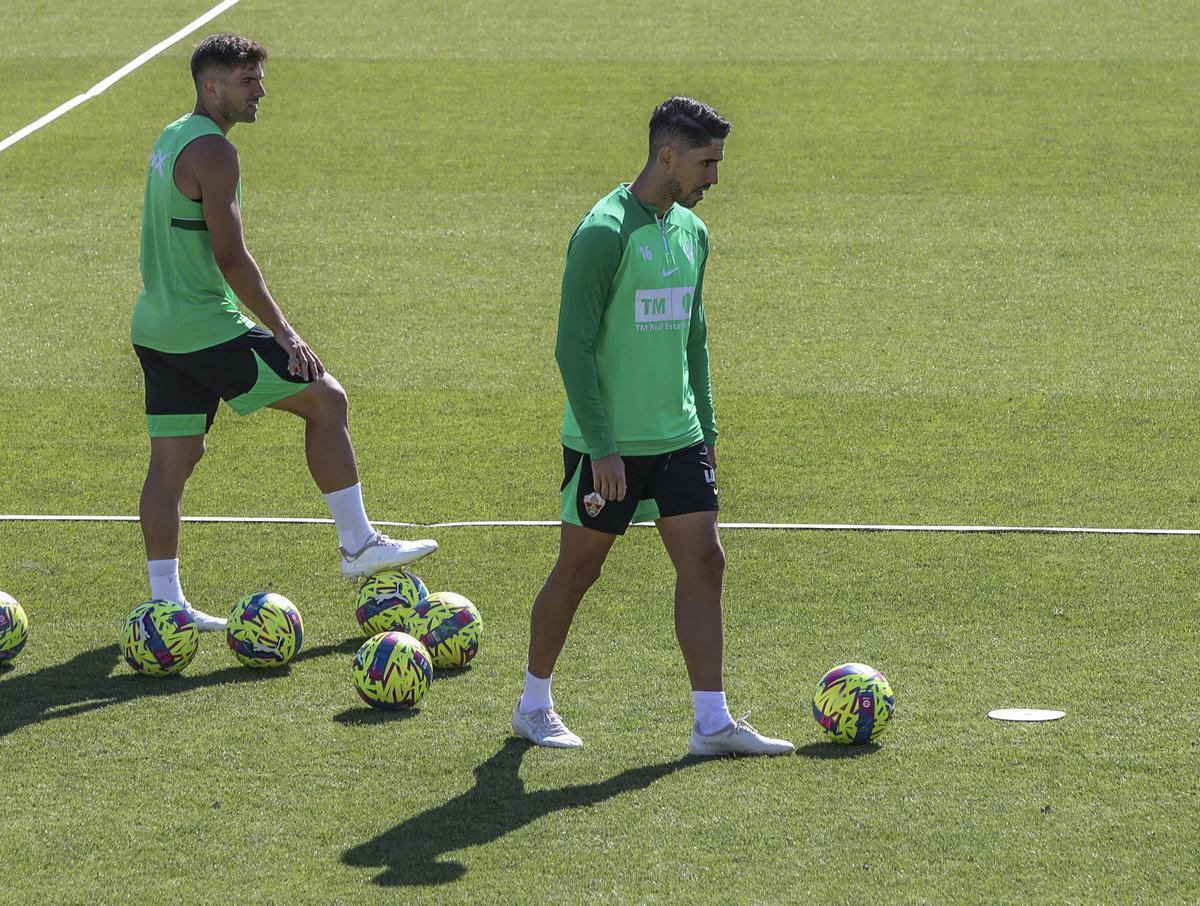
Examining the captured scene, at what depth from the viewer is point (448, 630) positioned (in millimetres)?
7297

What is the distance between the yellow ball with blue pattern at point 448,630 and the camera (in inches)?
287

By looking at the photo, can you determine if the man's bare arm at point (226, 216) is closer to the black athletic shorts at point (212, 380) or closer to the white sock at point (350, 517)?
the black athletic shorts at point (212, 380)

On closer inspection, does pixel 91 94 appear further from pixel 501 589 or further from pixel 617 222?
pixel 617 222

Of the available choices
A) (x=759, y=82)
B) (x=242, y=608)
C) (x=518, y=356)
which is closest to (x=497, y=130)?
(x=759, y=82)

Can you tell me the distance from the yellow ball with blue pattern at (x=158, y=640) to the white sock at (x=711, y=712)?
7.16ft

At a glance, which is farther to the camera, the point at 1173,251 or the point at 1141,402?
the point at 1173,251

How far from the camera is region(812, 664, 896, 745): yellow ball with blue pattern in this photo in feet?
20.8

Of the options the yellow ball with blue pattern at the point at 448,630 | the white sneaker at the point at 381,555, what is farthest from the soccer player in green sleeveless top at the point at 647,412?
the white sneaker at the point at 381,555

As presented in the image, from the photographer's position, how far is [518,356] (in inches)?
535

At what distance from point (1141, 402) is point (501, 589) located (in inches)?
216

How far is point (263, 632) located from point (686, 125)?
2741 millimetres

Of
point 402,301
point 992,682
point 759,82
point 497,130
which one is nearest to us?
point 992,682

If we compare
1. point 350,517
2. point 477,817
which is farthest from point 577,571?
point 350,517

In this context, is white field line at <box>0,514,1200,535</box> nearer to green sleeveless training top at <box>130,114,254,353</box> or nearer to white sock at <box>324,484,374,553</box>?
white sock at <box>324,484,374,553</box>
